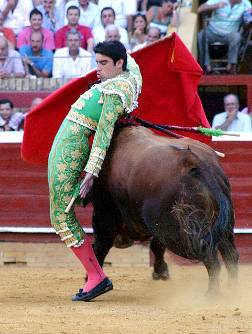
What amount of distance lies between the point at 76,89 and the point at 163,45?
0.65 m

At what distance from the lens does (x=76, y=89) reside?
268 inches

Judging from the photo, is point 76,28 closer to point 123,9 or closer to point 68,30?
point 68,30

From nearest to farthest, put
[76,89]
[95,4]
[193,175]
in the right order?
[193,175] < [76,89] < [95,4]

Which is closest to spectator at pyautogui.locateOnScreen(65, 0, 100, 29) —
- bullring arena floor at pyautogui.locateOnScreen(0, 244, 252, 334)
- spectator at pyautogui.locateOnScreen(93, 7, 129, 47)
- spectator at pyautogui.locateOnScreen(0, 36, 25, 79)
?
spectator at pyautogui.locateOnScreen(93, 7, 129, 47)

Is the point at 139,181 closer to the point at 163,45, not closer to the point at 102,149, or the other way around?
the point at 102,149

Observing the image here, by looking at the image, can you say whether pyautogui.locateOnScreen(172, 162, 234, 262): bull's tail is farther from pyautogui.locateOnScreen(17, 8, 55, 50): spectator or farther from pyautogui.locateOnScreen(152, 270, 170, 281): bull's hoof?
pyautogui.locateOnScreen(17, 8, 55, 50): spectator

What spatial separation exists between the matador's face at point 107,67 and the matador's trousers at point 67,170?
1.12ft

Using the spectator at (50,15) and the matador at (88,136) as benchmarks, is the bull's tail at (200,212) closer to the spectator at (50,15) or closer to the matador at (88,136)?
the matador at (88,136)

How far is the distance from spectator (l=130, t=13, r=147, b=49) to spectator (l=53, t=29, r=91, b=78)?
522 mm

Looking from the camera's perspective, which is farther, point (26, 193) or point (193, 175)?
point (26, 193)

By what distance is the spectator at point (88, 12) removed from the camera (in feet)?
36.1

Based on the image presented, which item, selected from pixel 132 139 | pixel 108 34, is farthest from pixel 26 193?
pixel 132 139

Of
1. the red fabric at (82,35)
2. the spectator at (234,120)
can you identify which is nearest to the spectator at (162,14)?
the red fabric at (82,35)

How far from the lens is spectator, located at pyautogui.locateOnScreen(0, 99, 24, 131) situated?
9.62m
